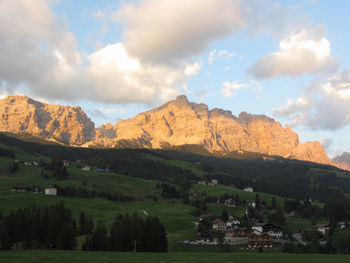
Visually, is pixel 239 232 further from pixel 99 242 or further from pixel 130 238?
pixel 99 242

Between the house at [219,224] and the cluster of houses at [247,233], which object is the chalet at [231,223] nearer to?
the cluster of houses at [247,233]

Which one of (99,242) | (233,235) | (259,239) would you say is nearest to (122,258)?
(99,242)

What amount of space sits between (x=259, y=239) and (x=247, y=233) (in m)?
12.7

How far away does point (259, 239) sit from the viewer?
120375 mm

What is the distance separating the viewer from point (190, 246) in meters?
112

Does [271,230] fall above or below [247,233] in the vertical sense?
above

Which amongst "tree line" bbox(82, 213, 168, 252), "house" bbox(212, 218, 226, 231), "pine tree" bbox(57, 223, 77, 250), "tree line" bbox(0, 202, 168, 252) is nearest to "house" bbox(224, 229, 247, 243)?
"house" bbox(212, 218, 226, 231)

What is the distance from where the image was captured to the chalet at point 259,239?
120 metres

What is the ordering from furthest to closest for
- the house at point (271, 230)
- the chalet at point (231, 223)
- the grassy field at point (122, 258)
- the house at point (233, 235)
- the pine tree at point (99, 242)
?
1. the chalet at point (231, 223)
2. the house at point (271, 230)
3. the house at point (233, 235)
4. the pine tree at point (99, 242)
5. the grassy field at point (122, 258)

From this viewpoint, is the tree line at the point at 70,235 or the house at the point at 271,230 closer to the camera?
the tree line at the point at 70,235

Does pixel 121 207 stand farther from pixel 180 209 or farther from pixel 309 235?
pixel 309 235

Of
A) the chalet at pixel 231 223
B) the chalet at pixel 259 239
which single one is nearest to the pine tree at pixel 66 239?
the chalet at pixel 259 239

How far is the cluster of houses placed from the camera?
397ft

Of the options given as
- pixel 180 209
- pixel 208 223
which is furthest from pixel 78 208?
pixel 208 223
